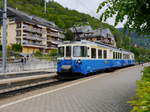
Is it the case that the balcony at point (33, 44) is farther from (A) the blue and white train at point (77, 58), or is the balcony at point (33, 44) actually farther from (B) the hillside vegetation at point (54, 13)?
(A) the blue and white train at point (77, 58)

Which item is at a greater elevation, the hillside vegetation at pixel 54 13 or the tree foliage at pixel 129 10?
the hillside vegetation at pixel 54 13

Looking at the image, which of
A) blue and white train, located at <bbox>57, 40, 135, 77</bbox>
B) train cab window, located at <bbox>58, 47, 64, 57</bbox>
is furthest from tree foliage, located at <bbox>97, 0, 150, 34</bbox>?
train cab window, located at <bbox>58, 47, 64, 57</bbox>

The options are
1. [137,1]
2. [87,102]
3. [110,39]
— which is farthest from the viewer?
[110,39]

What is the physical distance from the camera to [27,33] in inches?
2739

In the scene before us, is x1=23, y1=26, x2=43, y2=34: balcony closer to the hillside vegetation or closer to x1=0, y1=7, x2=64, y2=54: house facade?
x1=0, y1=7, x2=64, y2=54: house facade

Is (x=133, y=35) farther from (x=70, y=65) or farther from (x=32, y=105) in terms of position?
(x=70, y=65)

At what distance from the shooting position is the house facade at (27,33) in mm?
67500

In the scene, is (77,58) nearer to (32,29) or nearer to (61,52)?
(61,52)

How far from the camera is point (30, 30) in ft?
230

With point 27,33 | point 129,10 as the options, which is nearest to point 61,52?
point 129,10

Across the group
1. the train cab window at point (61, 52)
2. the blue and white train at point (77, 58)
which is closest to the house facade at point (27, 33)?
the train cab window at point (61, 52)

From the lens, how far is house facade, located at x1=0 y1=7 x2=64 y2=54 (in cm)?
6750

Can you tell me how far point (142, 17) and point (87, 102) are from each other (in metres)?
3.24

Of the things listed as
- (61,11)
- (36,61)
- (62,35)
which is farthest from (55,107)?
(61,11)
